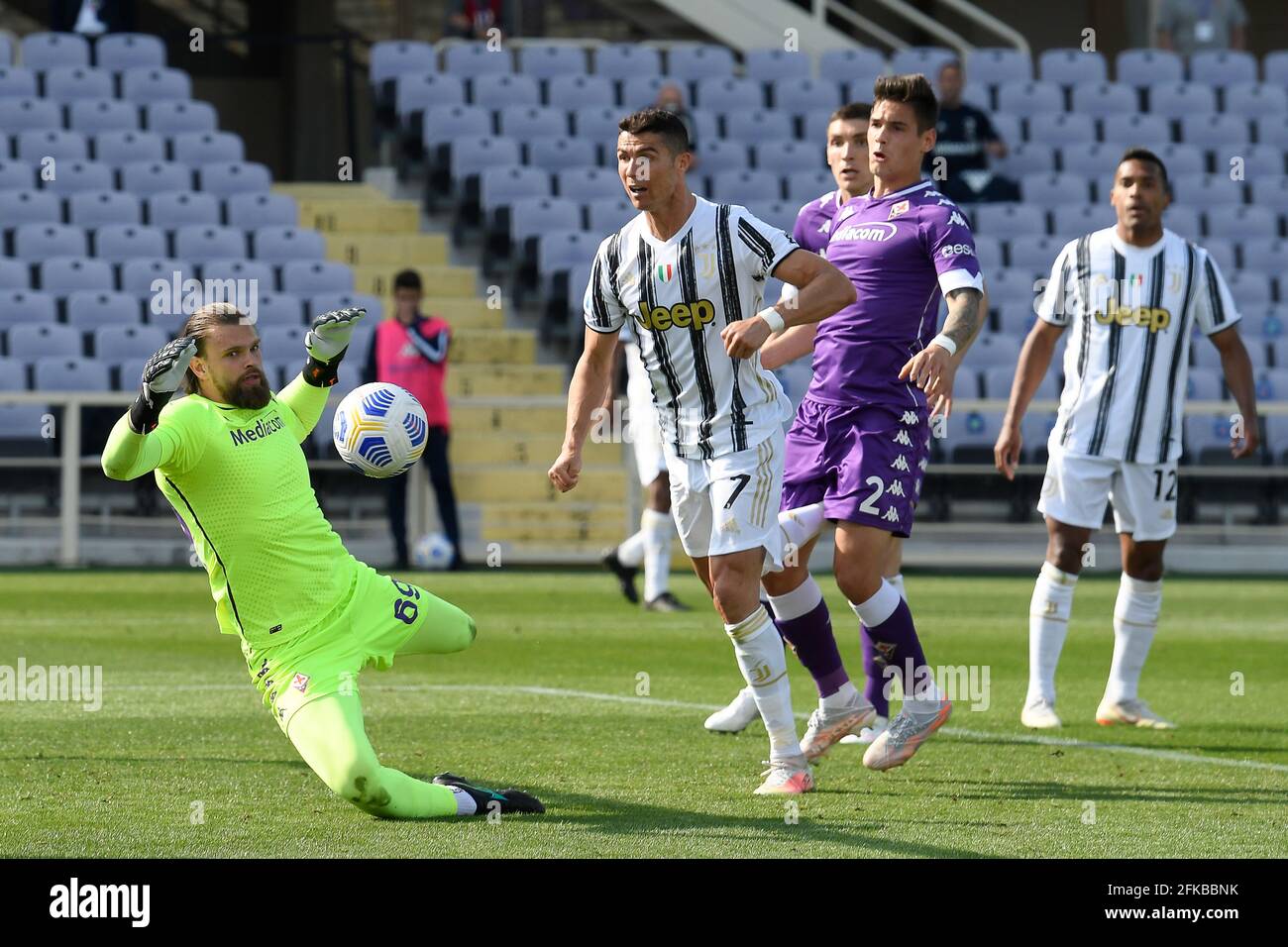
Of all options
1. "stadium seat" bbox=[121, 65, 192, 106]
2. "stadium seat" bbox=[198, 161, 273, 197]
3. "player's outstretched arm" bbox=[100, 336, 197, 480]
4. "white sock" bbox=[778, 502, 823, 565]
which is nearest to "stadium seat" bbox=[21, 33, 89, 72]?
"stadium seat" bbox=[121, 65, 192, 106]

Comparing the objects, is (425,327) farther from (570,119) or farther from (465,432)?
(570,119)

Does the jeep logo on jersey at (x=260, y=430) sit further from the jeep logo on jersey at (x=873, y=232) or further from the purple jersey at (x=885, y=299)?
the jeep logo on jersey at (x=873, y=232)

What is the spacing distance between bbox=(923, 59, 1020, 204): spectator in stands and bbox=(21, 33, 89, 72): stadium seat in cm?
923

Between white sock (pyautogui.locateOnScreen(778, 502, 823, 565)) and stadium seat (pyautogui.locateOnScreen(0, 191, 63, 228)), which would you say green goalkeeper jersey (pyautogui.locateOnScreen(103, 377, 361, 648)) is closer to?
white sock (pyautogui.locateOnScreen(778, 502, 823, 565))

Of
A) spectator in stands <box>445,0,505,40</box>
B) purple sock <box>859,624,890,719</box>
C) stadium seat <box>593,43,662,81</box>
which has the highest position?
spectator in stands <box>445,0,505,40</box>

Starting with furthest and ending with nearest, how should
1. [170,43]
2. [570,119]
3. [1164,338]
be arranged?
[170,43] < [570,119] < [1164,338]

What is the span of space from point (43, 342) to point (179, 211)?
2.40 m

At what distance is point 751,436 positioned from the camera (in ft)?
19.9

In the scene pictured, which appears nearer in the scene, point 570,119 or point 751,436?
point 751,436

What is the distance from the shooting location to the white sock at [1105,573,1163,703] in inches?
316

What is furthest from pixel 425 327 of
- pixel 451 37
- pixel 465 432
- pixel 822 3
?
pixel 822 3

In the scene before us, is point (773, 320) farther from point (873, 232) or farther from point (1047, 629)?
point (1047, 629)

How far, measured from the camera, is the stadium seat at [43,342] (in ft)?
56.3

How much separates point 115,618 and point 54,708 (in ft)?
13.1
